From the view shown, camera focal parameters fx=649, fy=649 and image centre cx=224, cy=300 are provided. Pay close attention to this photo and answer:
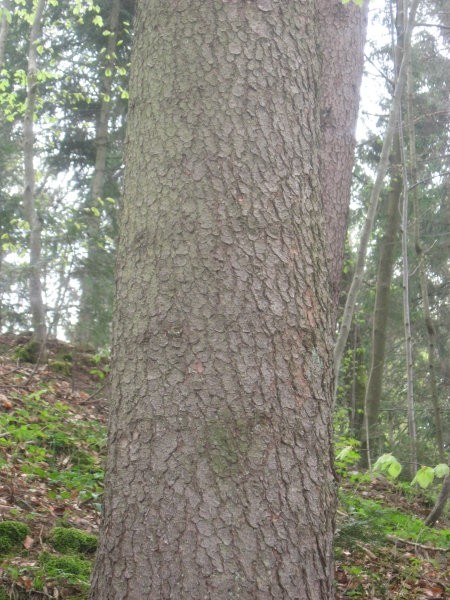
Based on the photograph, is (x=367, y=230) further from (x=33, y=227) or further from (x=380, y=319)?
(x=380, y=319)

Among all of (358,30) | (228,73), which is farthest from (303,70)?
(358,30)

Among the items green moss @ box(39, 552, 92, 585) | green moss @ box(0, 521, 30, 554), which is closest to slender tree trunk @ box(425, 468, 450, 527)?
green moss @ box(39, 552, 92, 585)

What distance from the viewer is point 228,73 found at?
2.46 metres

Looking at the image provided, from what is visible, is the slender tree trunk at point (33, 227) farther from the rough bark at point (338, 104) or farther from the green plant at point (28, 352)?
the rough bark at point (338, 104)

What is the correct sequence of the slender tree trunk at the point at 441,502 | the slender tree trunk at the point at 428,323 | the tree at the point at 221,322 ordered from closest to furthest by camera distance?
the tree at the point at 221,322, the slender tree trunk at the point at 441,502, the slender tree trunk at the point at 428,323

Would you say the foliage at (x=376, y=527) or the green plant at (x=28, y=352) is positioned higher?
the green plant at (x=28, y=352)

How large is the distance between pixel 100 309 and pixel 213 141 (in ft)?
25.0

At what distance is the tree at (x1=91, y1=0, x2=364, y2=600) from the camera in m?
2.12

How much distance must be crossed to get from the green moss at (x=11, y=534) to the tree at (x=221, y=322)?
1.38m

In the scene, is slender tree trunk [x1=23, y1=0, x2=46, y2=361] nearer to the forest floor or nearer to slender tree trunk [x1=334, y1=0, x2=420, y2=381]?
the forest floor

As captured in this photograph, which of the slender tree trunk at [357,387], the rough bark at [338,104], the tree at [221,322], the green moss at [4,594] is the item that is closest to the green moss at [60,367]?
the slender tree trunk at [357,387]

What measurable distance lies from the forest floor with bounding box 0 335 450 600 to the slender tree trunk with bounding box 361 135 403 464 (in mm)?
3080

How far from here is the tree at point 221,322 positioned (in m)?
2.12

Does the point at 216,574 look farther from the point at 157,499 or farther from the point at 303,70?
the point at 303,70
